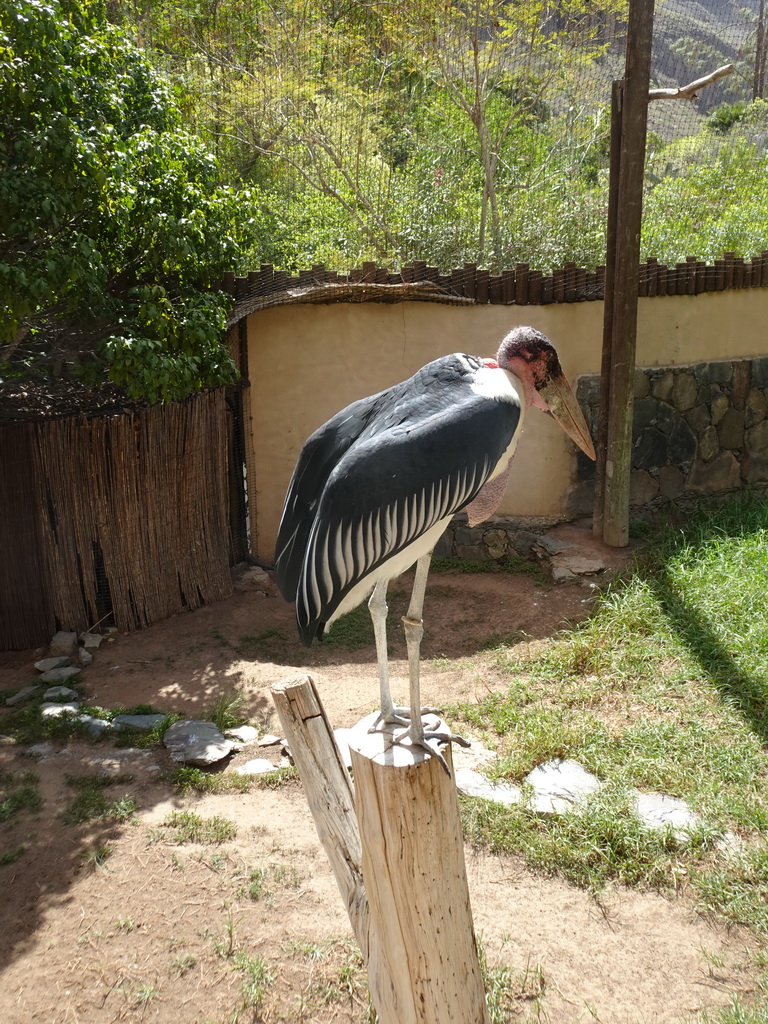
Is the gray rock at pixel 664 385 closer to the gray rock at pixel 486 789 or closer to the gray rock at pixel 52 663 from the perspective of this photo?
the gray rock at pixel 486 789

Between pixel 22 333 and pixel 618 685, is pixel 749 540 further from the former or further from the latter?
pixel 22 333

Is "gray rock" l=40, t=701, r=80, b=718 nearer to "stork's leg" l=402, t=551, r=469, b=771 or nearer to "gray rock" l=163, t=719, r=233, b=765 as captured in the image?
"gray rock" l=163, t=719, r=233, b=765

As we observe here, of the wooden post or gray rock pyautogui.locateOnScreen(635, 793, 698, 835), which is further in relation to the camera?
gray rock pyautogui.locateOnScreen(635, 793, 698, 835)

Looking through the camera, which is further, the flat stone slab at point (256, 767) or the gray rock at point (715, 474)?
the gray rock at point (715, 474)

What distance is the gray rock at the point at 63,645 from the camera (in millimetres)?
5863

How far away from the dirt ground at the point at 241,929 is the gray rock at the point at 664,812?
1.24ft


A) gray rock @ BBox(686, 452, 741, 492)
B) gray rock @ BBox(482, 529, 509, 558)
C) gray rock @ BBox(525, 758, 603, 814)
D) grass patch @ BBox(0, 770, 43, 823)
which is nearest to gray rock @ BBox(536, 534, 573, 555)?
gray rock @ BBox(482, 529, 509, 558)

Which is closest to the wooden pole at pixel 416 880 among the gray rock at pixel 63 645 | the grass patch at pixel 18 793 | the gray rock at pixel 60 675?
the grass patch at pixel 18 793

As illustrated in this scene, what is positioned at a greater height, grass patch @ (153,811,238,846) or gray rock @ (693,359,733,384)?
gray rock @ (693,359,733,384)

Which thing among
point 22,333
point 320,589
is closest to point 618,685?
point 320,589

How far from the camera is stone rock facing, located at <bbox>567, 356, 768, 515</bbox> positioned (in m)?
7.38

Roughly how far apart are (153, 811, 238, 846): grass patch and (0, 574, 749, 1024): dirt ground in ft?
0.11

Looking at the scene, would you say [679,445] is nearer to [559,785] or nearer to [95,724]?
[559,785]

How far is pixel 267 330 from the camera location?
23.6 feet
